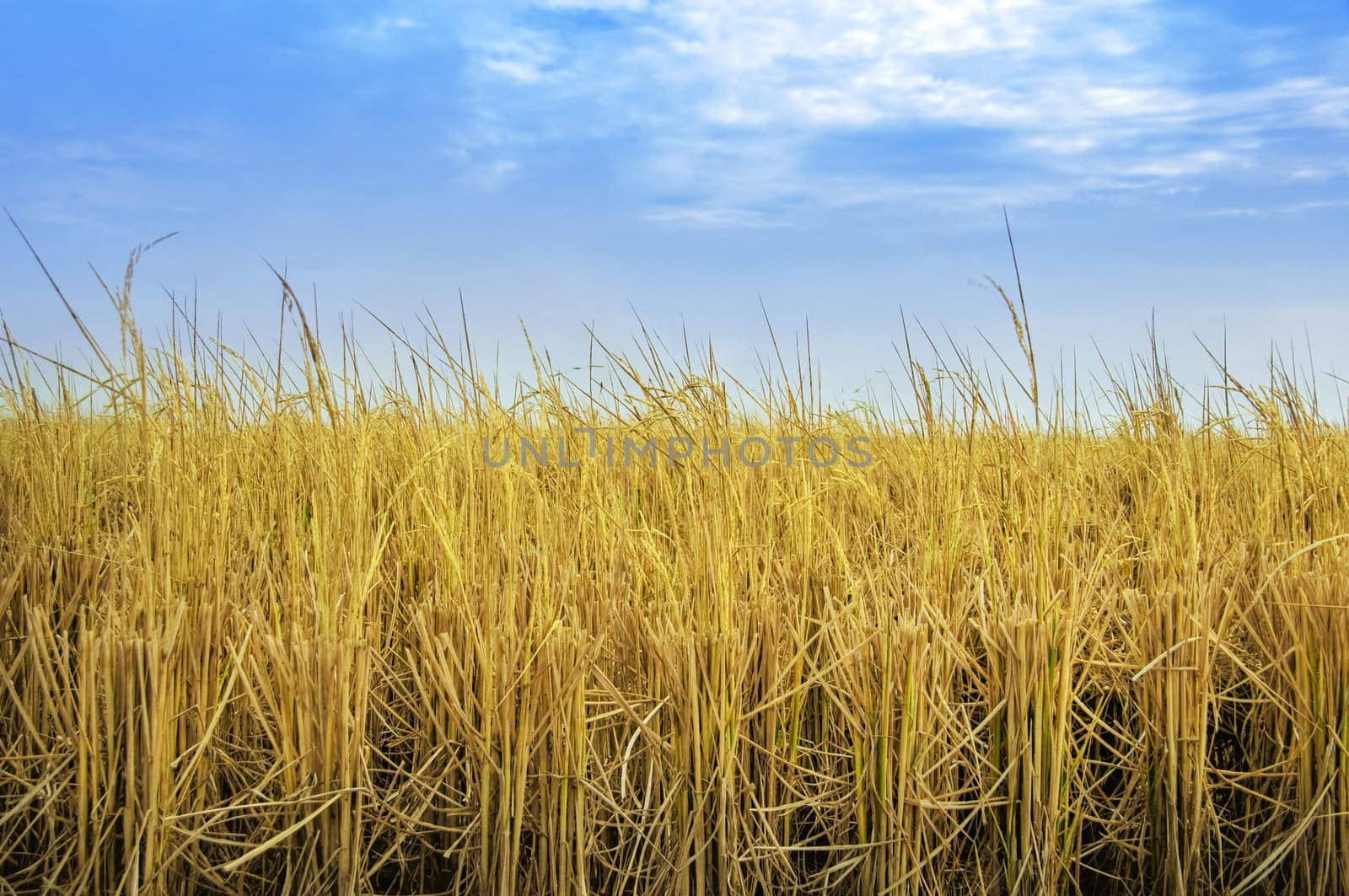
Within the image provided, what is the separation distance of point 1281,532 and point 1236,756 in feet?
2.51

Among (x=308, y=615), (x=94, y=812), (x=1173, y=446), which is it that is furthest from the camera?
(x=1173, y=446)

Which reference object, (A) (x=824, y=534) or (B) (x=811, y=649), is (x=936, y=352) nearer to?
(A) (x=824, y=534)

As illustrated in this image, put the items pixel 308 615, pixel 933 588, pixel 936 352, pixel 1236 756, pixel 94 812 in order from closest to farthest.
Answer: pixel 94 812, pixel 308 615, pixel 933 588, pixel 1236 756, pixel 936 352

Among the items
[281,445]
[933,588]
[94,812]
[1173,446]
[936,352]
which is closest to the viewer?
[94,812]

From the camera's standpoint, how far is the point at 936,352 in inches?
92.9

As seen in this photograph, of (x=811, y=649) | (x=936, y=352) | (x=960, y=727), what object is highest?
(x=936, y=352)

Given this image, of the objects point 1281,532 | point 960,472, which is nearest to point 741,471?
point 960,472

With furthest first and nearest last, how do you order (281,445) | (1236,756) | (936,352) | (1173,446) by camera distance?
(281,445) < (936,352) < (1173,446) < (1236,756)

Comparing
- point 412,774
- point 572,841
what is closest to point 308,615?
point 412,774

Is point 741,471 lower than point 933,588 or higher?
higher

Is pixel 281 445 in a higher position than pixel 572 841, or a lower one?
higher

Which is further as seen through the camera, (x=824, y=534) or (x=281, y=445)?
(x=281, y=445)

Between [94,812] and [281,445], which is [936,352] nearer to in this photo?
[281,445]

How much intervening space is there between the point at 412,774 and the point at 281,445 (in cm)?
139
